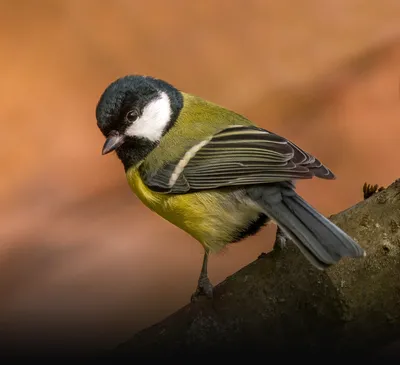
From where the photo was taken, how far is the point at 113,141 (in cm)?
107

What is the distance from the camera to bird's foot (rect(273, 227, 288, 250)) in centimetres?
79

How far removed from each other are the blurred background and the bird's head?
1.04 ft

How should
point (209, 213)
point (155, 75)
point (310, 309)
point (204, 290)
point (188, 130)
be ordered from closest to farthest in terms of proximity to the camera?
point (310, 309), point (204, 290), point (209, 213), point (188, 130), point (155, 75)

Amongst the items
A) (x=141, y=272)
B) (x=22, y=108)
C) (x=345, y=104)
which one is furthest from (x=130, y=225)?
(x=345, y=104)

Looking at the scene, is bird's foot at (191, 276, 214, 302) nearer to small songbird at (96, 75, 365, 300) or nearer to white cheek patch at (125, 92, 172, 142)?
small songbird at (96, 75, 365, 300)

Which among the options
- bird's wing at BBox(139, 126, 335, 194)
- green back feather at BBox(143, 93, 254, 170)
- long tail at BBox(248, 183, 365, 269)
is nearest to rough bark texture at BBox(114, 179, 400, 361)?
long tail at BBox(248, 183, 365, 269)

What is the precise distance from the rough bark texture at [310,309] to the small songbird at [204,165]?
0.07m

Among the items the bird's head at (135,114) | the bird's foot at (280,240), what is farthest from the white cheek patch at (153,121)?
the bird's foot at (280,240)

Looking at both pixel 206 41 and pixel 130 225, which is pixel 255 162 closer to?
pixel 130 225

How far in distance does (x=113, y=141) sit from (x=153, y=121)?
73mm

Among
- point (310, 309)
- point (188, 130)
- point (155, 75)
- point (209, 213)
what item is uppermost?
point (155, 75)

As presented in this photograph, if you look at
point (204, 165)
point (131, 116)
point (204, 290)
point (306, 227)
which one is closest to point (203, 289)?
point (204, 290)

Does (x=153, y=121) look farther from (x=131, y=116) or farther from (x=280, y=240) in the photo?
(x=280, y=240)

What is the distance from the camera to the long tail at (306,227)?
0.68 meters
